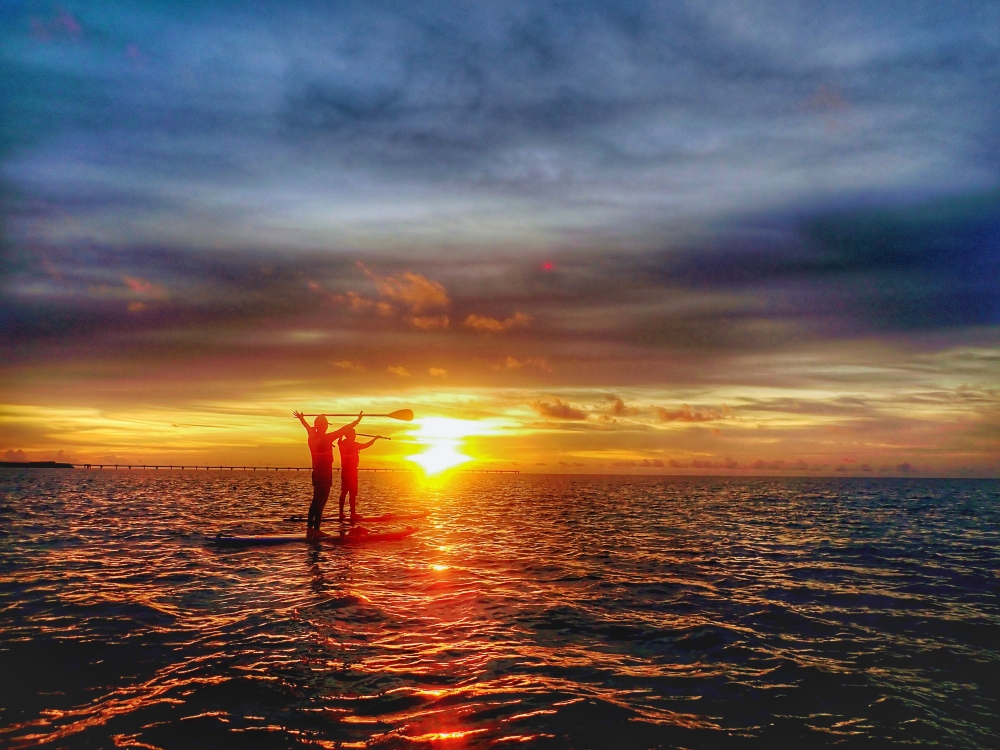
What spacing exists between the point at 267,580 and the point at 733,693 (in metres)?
13.0

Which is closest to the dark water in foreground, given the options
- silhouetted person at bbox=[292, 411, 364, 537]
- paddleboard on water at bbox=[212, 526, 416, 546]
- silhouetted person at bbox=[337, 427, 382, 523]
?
paddleboard on water at bbox=[212, 526, 416, 546]

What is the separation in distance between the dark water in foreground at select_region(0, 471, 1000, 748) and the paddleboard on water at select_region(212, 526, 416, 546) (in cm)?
223

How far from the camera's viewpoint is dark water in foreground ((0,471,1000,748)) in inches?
317

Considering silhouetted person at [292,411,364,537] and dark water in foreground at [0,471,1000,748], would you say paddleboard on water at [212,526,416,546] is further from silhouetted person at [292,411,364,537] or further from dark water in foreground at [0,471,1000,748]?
dark water in foreground at [0,471,1000,748]

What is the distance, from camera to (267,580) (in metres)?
17.6

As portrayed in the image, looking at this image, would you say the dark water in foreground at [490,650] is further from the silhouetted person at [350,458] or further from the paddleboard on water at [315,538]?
the silhouetted person at [350,458]

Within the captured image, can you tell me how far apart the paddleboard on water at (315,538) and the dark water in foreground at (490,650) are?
7.32ft

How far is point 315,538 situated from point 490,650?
55.3ft

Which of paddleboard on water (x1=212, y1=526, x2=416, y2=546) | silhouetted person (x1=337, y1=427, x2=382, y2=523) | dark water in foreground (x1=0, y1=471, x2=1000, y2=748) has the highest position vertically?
silhouetted person (x1=337, y1=427, x2=382, y2=523)

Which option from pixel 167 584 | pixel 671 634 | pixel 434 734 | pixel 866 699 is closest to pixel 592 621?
pixel 671 634

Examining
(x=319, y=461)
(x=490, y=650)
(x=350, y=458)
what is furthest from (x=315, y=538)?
(x=490, y=650)

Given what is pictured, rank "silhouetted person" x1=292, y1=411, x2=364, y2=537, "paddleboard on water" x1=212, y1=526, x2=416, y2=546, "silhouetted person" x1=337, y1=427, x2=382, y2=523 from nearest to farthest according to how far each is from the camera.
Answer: "paddleboard on water" x1=212, y1=526, x2=416, y2=546 → "silhouetted person" x1=292, y1=411, x2=364, y2=537 → "silhouetted person" x1=337, y1=427, x2=382, y2=523

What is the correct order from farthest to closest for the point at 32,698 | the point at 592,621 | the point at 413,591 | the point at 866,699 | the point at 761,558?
1. the point at 761,558
2. the point at 413,591
3. the point at 592,621
4. the point at 866,699
5. the point at 32,698

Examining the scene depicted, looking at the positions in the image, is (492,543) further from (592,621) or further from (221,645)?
(221,645)
